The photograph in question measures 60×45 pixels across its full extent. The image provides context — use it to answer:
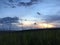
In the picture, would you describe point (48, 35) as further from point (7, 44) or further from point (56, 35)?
point (7, 44)

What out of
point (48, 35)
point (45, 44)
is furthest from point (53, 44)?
point (48, 35)

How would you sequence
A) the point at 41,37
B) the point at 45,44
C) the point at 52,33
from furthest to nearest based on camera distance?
the point at 52,33, the point at 41,37, the point at 45,44

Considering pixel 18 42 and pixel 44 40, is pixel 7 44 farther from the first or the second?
pixel 44 40

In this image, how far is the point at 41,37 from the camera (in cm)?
1155

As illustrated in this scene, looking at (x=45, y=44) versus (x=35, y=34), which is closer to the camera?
(x=45, y=44)

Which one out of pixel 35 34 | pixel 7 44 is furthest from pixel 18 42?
pixel 35 34

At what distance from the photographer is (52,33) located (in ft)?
40.4

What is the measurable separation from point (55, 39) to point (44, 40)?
1.70ft

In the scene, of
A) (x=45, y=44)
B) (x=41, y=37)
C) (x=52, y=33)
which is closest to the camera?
(x=45, y=44)

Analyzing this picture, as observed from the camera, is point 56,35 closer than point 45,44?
No

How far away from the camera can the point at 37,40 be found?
36.2 feet

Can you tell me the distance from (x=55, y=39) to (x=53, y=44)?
0.62 m

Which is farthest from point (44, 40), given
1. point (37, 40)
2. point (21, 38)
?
point (21, 38)

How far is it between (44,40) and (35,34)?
93 cm
